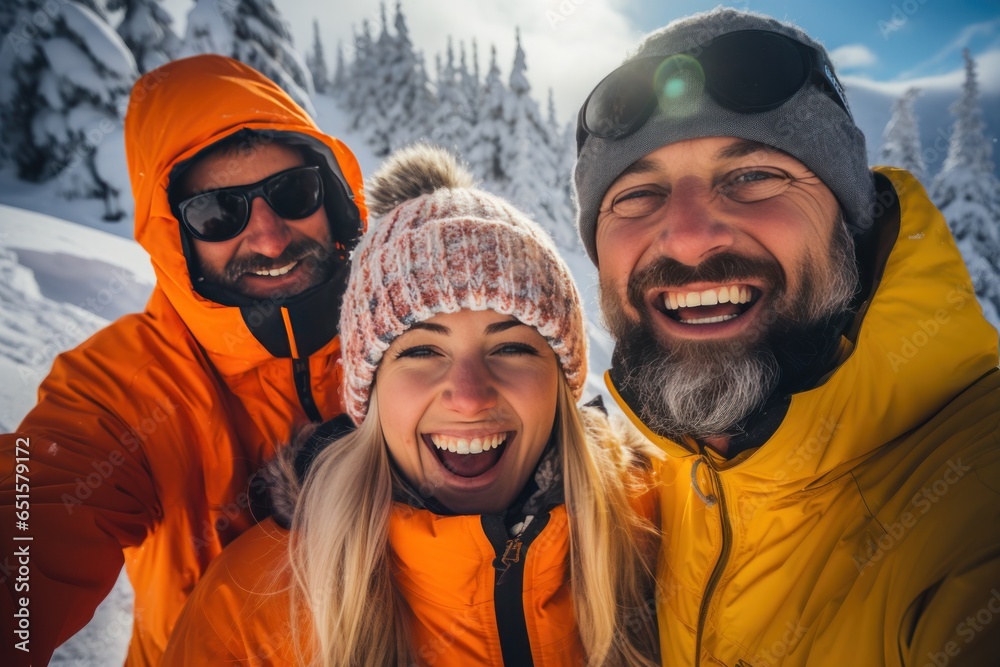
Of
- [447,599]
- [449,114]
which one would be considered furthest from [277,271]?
[449,114]

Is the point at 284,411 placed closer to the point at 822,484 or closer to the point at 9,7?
the point at 822,484

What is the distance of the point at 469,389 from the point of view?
2174 mm

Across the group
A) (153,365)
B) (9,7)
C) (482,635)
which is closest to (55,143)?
(9,7)

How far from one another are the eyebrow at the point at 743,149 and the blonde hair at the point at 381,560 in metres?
1.37

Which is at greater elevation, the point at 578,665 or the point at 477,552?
the point at 477,552

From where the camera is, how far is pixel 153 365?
8.79 ft

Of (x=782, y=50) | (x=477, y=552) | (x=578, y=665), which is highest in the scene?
(x=782, y=50)

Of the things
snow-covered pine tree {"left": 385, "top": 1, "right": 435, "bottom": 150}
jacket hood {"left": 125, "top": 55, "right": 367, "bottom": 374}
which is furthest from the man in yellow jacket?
snow-covered pine tree {"left": 385, "top": 1, "right": 435, "bottom": 150}

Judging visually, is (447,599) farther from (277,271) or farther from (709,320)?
(277,271)

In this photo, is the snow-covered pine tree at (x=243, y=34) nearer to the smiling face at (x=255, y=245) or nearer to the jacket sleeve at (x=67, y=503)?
the smiling face at (x=255, y=245)

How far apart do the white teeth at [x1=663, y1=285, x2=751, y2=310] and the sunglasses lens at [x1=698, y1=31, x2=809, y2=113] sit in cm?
72

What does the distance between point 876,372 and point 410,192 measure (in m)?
2.18

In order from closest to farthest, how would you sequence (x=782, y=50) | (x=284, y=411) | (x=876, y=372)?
(x=876, y=372)
(x=782, y=50)
(x=284, y=411)

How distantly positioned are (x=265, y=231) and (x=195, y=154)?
56cm
